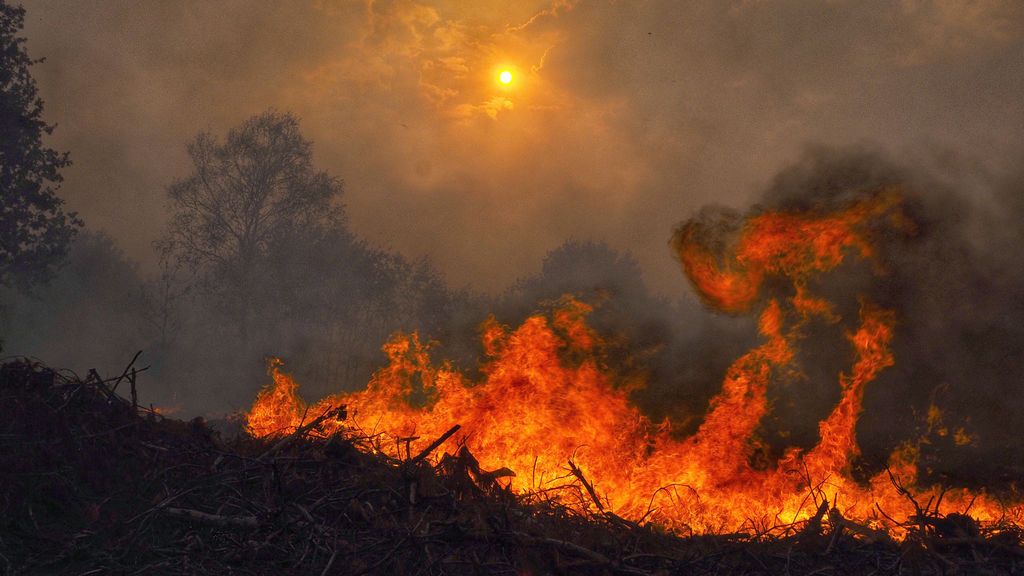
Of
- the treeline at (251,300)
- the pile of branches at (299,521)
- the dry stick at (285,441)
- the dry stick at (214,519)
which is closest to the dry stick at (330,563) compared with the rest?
the pile of branches at (299,521)

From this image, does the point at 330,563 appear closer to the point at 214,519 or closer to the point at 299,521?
the point at 299,521

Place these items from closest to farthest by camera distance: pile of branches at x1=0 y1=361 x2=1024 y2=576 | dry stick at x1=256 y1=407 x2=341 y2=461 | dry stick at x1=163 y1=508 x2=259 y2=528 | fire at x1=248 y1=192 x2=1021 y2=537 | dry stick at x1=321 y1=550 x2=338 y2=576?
dry stick at x1=321 y1=550 x2=338 y2=576 → pile of branches at x1=0 y1=361 x2=1024 y2=576 → dry stick at x1=163 y1=508 x2=259 y2=528 → dry stick at x1=256 y1=407 x2=341 y2=461 → fire at x1=248 y1=192 x2=1021 y2=537

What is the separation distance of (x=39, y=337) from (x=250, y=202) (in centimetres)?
1880

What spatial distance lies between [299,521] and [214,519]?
0.71 meters

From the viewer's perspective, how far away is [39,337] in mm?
42094

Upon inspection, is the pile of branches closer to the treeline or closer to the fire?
the fire

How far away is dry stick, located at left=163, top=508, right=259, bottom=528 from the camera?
567 cm

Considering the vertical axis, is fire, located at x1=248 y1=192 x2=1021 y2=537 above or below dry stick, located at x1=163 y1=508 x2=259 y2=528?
above

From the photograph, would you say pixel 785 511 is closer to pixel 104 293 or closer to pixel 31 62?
pixel 31 62

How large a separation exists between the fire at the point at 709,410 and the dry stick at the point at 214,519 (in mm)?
3385

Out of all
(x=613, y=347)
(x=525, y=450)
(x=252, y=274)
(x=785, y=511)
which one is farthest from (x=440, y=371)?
(x=252, y=274)

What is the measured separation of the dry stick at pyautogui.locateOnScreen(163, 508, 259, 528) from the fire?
11.1ft

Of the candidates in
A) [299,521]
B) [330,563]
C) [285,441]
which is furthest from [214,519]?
[285,441]

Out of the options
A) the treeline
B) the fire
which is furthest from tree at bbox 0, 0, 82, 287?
the fire
